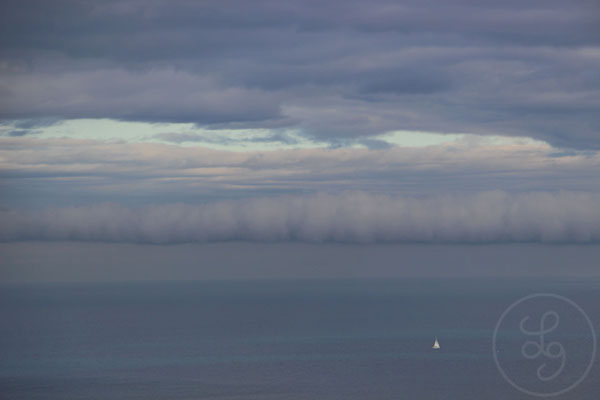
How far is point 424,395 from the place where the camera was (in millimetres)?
116250

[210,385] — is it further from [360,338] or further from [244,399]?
[360,338]

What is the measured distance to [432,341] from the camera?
7146 inches

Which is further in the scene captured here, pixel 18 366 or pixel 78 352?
pixel 78 352

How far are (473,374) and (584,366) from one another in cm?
2446

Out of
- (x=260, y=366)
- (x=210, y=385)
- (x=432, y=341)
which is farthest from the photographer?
(x=432, y=341)

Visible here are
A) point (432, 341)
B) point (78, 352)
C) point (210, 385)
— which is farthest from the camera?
point (432, 341)

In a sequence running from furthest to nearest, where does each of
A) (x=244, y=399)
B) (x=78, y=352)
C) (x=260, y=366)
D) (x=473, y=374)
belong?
(x=78, y=352) < (x=260, y=366) < (x=473, y=374) < (x=244, y=399)

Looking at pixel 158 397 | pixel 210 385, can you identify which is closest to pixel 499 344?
pixel 210 385

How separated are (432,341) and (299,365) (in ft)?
163

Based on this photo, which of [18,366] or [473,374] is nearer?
[473,374]

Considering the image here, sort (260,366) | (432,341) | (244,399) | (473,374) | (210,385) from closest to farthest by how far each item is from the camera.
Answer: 1. (244,399)
2. (210,385)
3. (473,374)
4. (260,366)
5. (432,341)

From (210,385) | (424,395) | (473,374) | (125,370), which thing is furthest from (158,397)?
(473,374)

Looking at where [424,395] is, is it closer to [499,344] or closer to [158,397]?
[158,397]

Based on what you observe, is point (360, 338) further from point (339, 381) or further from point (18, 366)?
point (18, 366)
